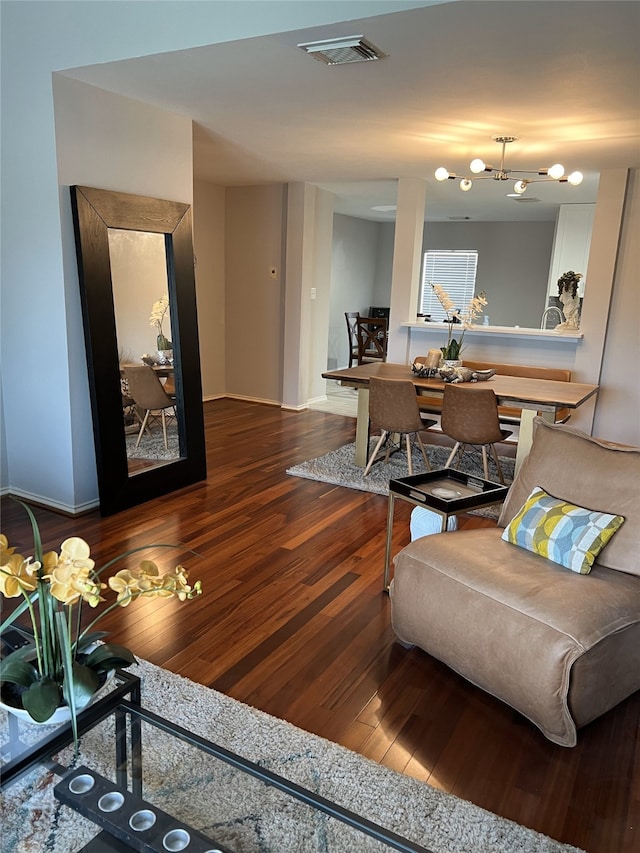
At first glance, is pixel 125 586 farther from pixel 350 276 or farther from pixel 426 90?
pixel 350 276

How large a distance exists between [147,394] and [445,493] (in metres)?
2.08

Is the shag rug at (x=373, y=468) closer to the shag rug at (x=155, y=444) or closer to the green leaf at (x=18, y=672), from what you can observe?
the shag rug at (x=155, y=444)

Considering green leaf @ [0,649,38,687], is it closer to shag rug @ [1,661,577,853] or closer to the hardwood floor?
shag rug @ [1,661,577,853]

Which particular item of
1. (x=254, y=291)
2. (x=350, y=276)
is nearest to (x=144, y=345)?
(x=254, y=291)

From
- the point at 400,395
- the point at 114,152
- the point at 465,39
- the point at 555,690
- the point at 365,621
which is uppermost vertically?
the point at 465,39

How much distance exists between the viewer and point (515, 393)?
13.8 ft

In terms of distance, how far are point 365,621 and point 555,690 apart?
0.94m

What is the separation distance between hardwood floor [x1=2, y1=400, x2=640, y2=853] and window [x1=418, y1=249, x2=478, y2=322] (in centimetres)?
656

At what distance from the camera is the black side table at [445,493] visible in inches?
101

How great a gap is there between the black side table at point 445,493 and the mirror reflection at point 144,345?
182 cm

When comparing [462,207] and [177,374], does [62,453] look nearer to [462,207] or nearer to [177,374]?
[177,374]

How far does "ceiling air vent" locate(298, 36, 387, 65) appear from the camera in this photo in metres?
2.57

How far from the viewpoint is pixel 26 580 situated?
4.18 feet

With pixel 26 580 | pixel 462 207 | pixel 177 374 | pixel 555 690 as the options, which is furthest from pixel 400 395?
pixel 462 207
